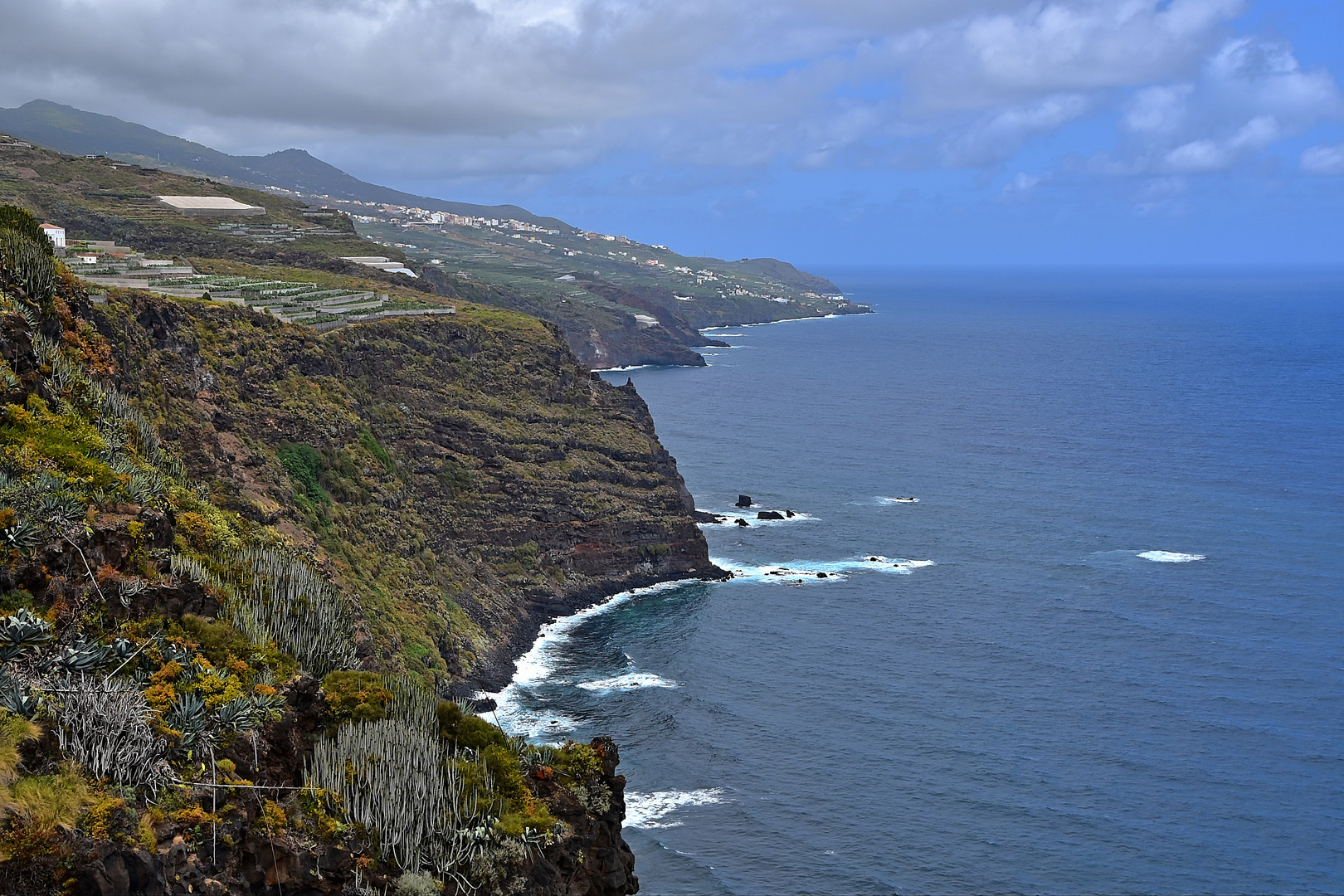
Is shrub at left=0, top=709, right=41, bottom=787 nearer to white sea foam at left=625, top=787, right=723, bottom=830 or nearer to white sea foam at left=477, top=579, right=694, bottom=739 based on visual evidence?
white sea foam at left=625, top=787, right=723, bottom=830

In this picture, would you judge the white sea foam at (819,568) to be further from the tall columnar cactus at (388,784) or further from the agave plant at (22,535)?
the agave plant at (22,535)

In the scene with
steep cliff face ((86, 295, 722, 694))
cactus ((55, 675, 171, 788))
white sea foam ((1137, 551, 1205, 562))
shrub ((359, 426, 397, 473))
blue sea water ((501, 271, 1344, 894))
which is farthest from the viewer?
white sea foam ((1137, 551, 1205, 562))

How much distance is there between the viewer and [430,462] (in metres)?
99.6

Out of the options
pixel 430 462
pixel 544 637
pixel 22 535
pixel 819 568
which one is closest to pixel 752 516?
pixel 819 568

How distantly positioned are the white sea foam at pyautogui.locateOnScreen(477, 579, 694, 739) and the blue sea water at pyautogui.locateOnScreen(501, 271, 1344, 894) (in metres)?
0.31

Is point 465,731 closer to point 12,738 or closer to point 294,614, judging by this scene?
point 294,614

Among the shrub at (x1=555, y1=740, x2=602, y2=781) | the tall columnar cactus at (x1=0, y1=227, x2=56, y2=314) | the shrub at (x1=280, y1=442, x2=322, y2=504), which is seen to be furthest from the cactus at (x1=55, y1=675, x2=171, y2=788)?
the shrub at (x1=280, y1=442, x2=322, y2=504)

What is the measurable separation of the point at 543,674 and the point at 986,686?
95.4 ft

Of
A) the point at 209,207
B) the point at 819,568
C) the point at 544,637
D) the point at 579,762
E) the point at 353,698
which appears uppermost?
the point at 209,207

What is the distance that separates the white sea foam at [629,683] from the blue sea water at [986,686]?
291 millimetres

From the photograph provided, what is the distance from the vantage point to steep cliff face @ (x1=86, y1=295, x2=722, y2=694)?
69000 mm

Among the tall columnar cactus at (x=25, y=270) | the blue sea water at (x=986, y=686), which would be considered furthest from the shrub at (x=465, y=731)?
the blue sea water at (x=986, y=686)

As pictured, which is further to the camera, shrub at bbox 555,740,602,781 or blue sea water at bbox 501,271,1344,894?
blue sea water at bbox 501,271,1344,894

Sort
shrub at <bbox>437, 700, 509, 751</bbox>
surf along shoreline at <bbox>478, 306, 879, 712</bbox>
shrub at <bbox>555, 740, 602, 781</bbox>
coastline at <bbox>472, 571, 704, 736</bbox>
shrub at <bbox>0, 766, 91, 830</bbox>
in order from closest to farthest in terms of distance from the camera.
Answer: shrub at <bbox>0, 766, 91, 830</bbox> → shrub at <bbox>437, 700, 509, 751</bbox> → shrub at <bbox>555, 740, 602, 781</bbox> → coastline at <bbox>472, 571, 704, 736</bbox> → surf along shoreline at <bbox>478, 306, 879, 712</bbox>
